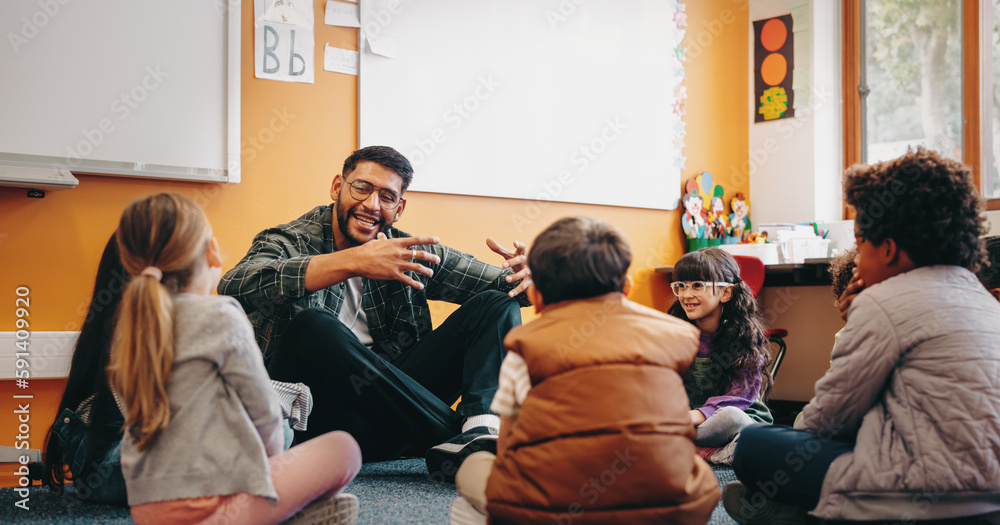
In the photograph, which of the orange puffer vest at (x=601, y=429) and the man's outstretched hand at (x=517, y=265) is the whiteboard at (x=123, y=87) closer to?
the man's outstretched hand at (x=517, y=265)

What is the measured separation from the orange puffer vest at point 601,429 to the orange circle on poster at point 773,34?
316 cm

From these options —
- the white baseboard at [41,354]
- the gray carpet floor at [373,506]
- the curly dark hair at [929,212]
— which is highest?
the curly dark hair at [929,212]

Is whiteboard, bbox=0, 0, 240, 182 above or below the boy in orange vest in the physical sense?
above

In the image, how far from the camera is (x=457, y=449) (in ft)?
5.70

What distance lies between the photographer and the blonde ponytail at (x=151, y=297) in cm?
103

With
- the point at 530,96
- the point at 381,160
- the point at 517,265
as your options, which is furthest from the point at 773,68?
the point at 381,160

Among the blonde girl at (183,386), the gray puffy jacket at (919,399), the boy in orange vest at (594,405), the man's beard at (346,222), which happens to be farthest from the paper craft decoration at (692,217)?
the blonde girl at (183,386)

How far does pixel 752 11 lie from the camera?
3.81m

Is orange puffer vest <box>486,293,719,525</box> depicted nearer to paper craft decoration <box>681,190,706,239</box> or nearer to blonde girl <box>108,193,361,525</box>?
blonde girl <box>108,193,361,525</box>

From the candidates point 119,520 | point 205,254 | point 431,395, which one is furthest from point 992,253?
point 119,520

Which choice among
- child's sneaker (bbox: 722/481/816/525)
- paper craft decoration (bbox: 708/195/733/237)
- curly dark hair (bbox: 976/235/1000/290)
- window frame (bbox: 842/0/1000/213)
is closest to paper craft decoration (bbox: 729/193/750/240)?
paper craft decoration (bbox: 708/195/733/237)

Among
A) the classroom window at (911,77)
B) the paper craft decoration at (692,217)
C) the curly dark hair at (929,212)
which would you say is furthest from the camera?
the paper craft decoration at (692,217)

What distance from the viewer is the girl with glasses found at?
2.10 m

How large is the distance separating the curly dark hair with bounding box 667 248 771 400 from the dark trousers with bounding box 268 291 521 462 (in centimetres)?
74
